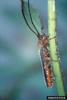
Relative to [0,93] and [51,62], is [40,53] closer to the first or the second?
[51,62]

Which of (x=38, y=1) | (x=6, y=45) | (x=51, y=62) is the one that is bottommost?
(x=51, y=62)

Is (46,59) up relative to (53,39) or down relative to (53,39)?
down

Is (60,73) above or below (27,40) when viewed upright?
below

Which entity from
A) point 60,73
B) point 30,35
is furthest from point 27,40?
point 60,73

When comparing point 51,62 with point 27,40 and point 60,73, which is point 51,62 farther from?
point 27,40

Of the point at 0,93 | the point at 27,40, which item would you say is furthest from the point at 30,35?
the point at 0,93

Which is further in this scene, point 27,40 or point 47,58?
point 27,40
